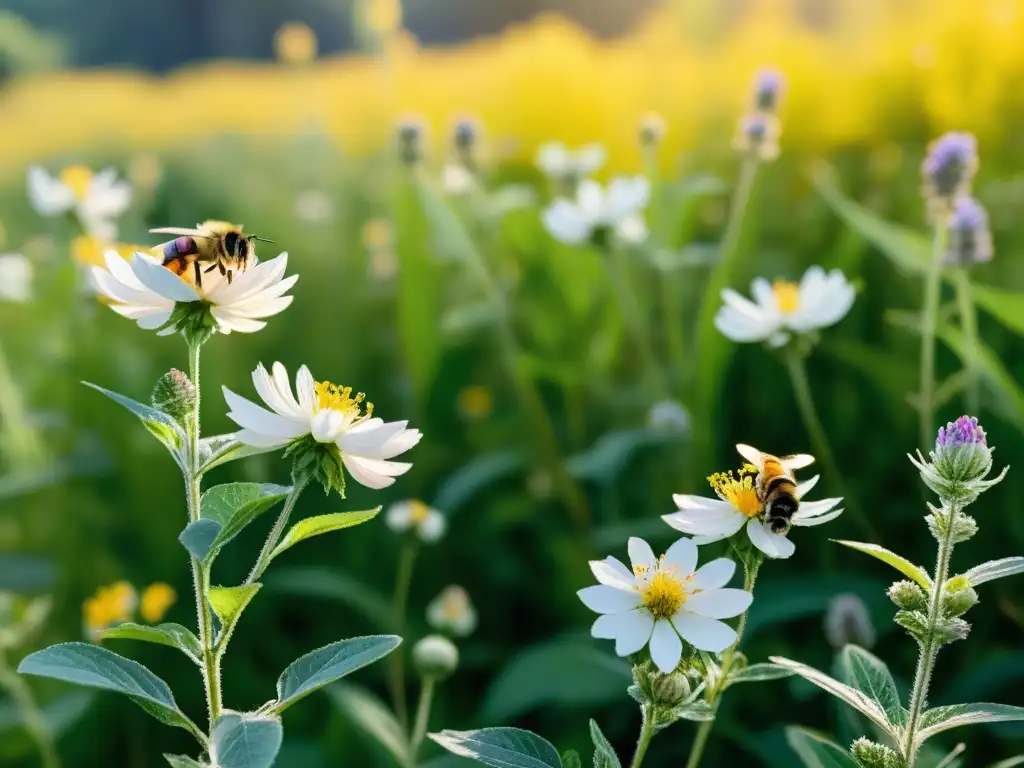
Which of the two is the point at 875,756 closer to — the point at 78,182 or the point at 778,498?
the point at 778,498

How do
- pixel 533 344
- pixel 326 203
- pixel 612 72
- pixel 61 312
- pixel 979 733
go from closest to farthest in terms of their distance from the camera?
pixel 979 733 → pixel 533 344 → pixel 61 312 → pixel 326 203 → pixel 612 72

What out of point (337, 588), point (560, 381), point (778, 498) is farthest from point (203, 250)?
point (560, 381)

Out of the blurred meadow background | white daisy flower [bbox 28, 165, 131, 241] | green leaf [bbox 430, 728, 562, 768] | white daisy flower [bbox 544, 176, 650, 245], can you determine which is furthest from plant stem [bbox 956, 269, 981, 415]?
white daisy flower [bbox 28, 165, 131, 241]

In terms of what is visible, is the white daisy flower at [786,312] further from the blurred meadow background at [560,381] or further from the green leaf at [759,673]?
the green leaf at [759,673]

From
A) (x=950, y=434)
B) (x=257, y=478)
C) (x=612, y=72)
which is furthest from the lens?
(x=612, y=72)

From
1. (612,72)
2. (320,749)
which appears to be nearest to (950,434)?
(320,749)

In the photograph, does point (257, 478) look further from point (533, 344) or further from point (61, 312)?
point (61, 312)
